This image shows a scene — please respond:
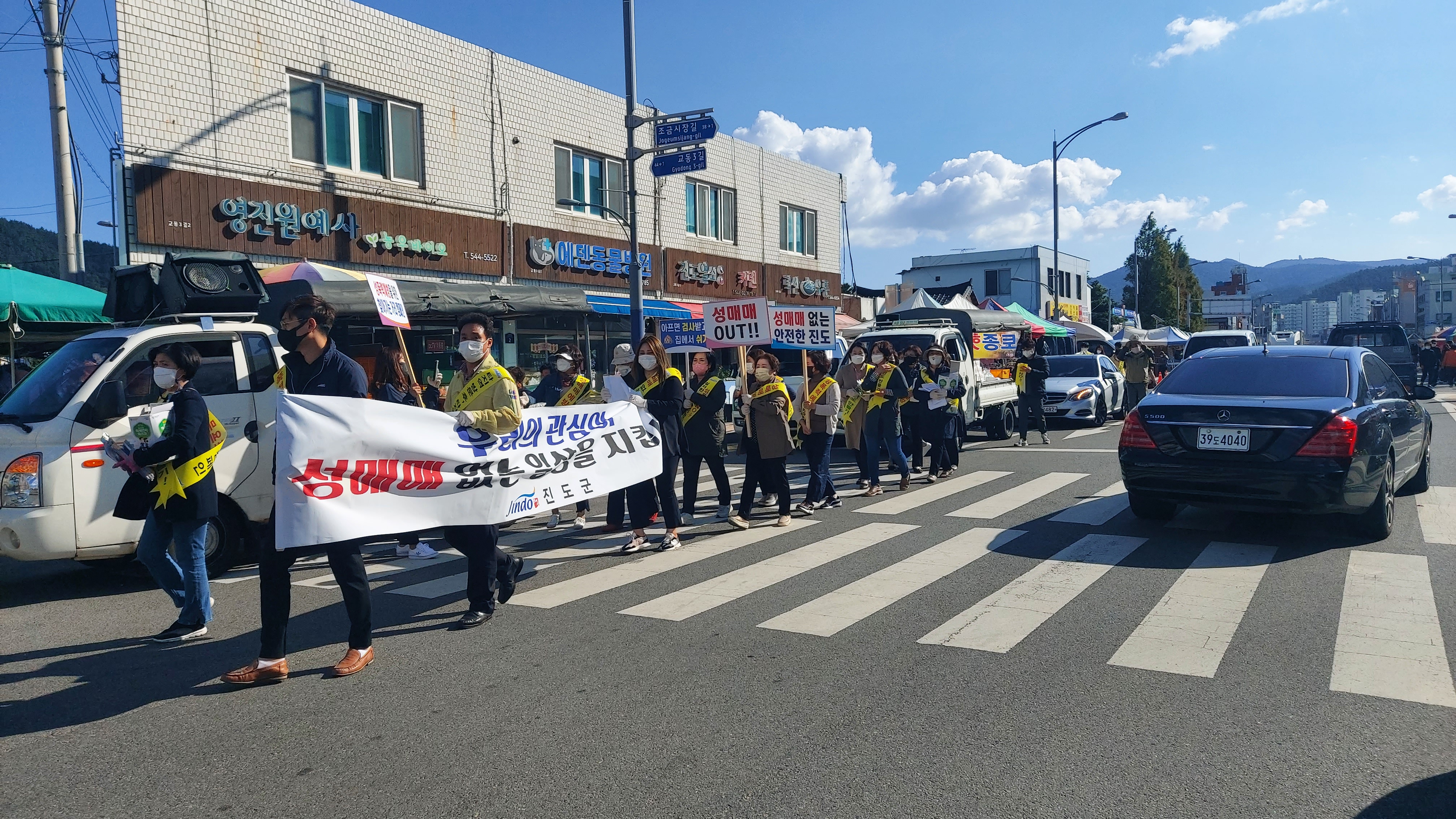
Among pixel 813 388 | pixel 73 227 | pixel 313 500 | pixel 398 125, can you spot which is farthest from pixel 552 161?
pixel 313 500

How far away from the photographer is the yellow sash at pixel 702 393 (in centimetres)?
896

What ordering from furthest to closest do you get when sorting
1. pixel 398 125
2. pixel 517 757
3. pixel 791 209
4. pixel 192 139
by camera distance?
pixel 791 209 → pixel 398 125 → pixel 192 139 → pixel 517 757

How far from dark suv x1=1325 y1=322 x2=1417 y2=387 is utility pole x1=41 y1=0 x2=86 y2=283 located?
27.3m

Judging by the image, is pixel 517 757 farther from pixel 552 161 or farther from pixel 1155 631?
pixel 552 161

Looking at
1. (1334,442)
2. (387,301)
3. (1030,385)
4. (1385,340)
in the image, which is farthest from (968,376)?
(1385,340)

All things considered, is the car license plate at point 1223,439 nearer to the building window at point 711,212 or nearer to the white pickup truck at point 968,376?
the white pickup truck at point 968,376

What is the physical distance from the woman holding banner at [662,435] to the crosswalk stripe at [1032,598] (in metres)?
2.89

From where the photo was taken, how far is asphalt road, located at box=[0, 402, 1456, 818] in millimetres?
3582

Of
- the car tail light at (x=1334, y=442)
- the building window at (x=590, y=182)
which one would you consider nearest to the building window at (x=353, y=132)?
the building window at (x=590, y=182)

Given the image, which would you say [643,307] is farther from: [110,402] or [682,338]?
[110,402]

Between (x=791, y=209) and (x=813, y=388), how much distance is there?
70.7 ft

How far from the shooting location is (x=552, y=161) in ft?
70.2

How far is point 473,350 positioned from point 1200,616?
467 centimetres

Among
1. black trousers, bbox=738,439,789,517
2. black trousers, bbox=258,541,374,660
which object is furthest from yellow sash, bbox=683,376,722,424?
black trousers, bbox=258,541,374,660
